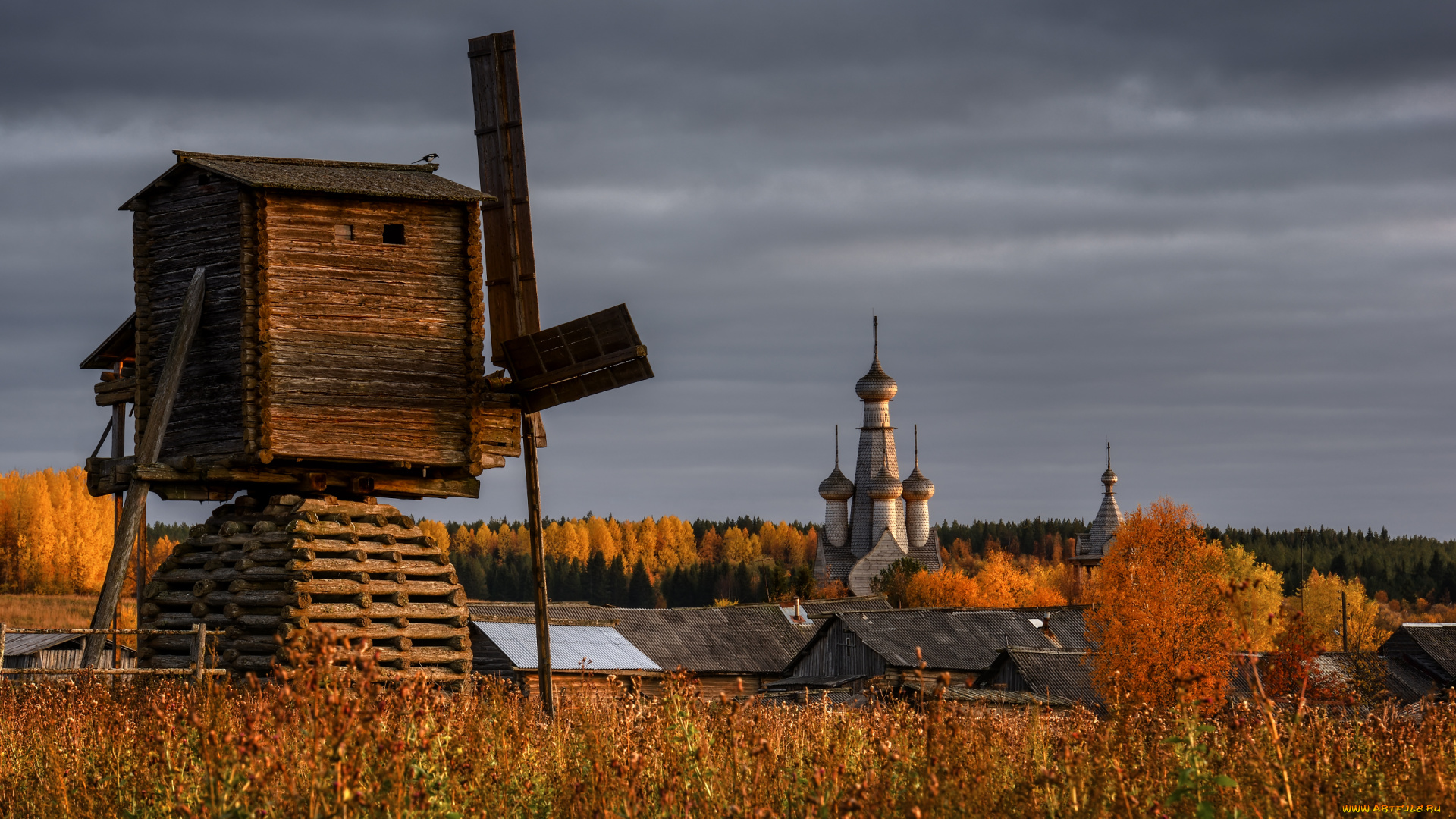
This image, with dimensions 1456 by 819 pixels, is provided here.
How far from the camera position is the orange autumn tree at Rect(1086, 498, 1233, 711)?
46656 millimetres

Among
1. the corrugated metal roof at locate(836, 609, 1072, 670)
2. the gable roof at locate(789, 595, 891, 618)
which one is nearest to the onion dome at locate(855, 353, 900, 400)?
the gable roof at locate(789, 595, 891, 618)

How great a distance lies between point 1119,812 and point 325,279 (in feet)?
47.6

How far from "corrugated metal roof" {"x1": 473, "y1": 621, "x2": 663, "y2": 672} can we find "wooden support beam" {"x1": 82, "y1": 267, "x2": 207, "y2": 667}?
22.7m

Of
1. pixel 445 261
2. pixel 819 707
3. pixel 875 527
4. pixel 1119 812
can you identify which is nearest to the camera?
pixel 1119 812

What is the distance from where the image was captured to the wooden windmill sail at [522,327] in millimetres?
19312

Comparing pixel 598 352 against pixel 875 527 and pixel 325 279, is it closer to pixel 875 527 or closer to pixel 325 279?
pixel 325 279

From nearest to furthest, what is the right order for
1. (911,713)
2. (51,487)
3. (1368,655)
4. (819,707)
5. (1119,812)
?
(1119,812) → (911,713) → (819,707) → (1368,655) → (51,487)

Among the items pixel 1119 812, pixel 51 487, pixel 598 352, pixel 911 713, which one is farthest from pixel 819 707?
pixel 51 487

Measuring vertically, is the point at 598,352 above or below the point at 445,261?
below

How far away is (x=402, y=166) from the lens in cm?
2044

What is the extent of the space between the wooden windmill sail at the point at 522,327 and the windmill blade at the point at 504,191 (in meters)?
0.01

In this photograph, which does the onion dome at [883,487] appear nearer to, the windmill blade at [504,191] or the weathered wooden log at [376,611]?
the windmill blade at [504,191]

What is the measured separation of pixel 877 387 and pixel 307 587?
318 feet

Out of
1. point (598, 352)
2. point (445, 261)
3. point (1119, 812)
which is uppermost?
point (445, 261)
